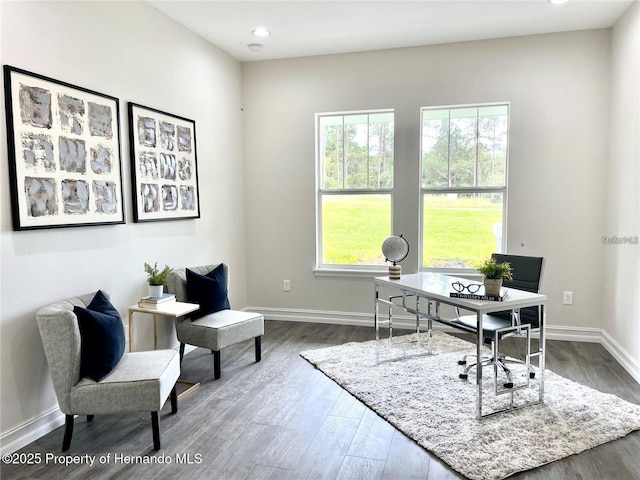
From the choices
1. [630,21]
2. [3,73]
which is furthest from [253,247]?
[630,21]

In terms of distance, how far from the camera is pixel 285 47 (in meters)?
4.63

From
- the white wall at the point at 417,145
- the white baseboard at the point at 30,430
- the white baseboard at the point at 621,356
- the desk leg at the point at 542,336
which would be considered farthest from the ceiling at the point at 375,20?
the white baseboard at the point at 30,430

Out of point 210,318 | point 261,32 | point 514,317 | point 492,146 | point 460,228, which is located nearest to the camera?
point 514,317

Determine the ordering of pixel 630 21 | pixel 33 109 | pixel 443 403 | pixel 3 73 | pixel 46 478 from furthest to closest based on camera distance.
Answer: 1. pixel 630 21
2. pixel 443 403
3. pixel 33 109
4. pixel 3 73
5. pixel 46 478

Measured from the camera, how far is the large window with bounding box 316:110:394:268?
485 centimetres

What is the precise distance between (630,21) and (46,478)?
200 inches

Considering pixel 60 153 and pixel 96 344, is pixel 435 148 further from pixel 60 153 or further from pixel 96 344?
pixel 96 344

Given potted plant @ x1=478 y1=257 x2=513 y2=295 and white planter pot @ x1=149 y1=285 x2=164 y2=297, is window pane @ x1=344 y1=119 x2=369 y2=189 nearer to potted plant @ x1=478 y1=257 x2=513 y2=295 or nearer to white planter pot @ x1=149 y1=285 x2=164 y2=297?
potted plant @ x1=478 y1=257 x2=513 y2=295

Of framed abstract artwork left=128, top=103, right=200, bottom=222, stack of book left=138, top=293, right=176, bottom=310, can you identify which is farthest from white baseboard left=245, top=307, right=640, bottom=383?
stack of book left=138, top=293, right=176, bottom=310

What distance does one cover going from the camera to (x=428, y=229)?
4746 mm

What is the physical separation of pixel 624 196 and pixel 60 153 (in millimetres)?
4261

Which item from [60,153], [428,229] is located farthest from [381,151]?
[60,153]

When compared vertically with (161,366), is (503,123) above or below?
above

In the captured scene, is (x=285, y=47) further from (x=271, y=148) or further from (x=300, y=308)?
(x=300, y=308)
